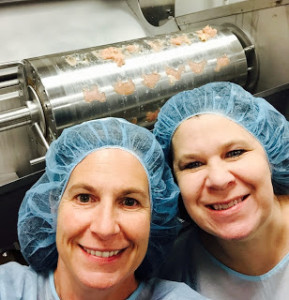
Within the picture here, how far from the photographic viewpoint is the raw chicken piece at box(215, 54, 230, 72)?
158cm

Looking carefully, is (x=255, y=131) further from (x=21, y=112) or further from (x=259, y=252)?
(x=21, y=112)

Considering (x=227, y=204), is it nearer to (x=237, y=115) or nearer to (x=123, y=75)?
(x=237, y=115)

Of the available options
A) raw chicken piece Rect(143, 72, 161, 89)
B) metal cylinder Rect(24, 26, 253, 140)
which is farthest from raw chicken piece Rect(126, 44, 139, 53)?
raw chicken piece Rect(143, 72, 161, 89)

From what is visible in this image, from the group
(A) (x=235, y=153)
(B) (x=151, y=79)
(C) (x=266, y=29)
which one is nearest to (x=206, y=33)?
(C) (x=266, y=29)

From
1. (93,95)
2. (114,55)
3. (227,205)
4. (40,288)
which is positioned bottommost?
(40,288)

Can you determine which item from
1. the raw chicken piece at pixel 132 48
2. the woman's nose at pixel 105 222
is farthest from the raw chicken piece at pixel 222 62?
the woman's nose at pixel 105 222

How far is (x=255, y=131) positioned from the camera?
3.26ft

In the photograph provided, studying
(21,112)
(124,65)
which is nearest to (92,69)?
(124,65)

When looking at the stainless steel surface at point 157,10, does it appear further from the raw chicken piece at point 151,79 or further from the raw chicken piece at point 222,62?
the raw chicken piece at point 151,79

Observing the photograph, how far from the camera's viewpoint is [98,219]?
0.77m

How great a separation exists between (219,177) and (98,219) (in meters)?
0.34

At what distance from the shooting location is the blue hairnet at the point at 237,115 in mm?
994

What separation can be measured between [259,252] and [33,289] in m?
0.67

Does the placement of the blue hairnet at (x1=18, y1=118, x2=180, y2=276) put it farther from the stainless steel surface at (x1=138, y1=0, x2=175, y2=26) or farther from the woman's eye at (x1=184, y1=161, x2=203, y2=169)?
the stainless steel surface at (x1=138, y1=0, x2=175, y2=26)
